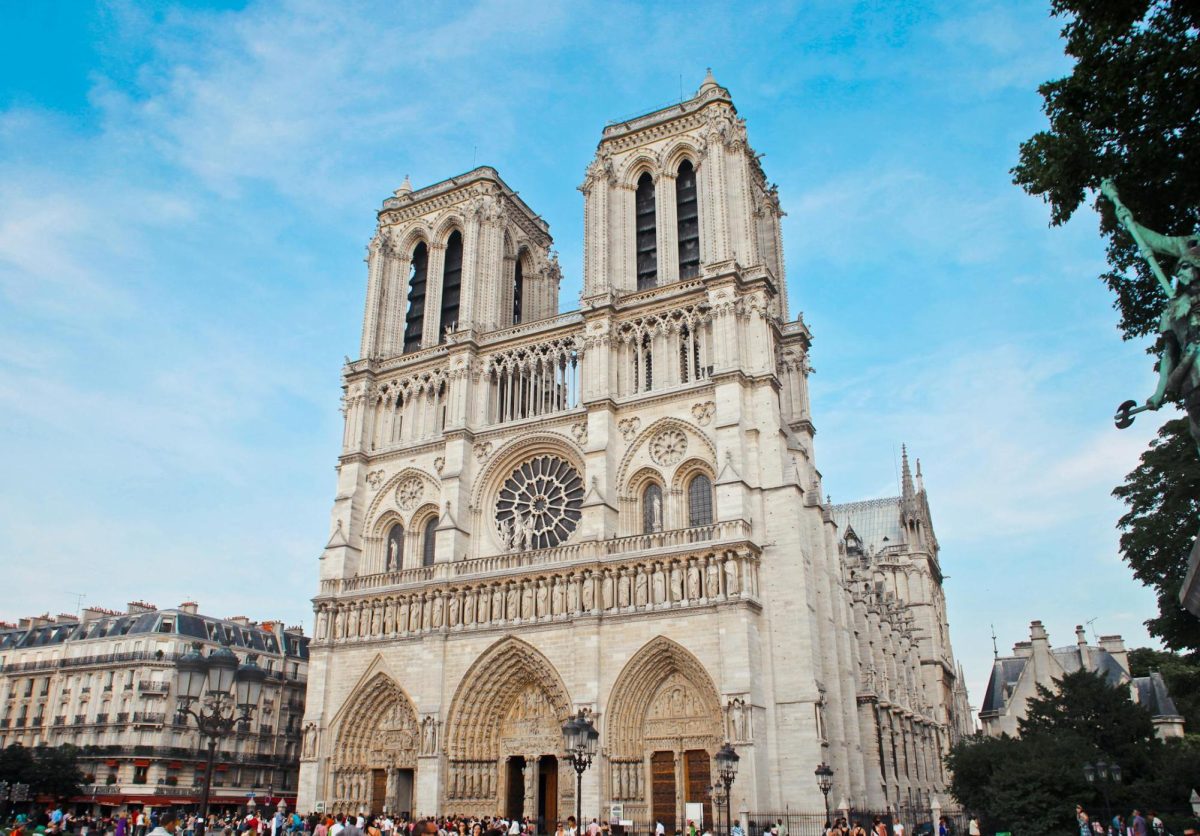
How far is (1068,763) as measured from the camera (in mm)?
21859

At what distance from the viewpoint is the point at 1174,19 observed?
475 inches

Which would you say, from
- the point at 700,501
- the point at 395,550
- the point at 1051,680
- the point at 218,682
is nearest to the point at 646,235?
the point at 700,501

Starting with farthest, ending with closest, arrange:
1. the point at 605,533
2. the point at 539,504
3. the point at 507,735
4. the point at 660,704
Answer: the point at 539,504
the point at 507,735
the point at 605,533
the point at 660,704

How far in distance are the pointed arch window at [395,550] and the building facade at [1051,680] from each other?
25.3 meters

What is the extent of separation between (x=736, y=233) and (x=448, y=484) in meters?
12.3

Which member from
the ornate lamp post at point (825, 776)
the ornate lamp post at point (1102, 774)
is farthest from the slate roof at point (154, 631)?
the ornate lamp post at point (1102, 774)

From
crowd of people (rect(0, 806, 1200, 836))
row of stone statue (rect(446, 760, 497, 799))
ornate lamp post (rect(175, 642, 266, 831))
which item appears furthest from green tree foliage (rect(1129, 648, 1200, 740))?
ornate lamp post (rect(175, 642, 266, 831))

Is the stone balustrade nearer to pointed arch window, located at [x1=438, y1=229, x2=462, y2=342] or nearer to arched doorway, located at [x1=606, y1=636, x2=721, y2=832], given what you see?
arched doorway, located at [x1=606, y1=636, x2=721, y2=832]

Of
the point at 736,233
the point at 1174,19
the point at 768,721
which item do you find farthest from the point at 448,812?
the point at 1174,19

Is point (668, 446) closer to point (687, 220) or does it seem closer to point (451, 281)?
point (687, 220)

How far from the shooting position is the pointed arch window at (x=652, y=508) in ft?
93.4

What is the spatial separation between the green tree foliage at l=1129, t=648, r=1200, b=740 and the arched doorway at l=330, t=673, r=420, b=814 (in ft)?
70.0

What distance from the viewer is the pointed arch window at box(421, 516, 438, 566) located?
1264 inches

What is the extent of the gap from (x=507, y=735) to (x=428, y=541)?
24.5 ft
